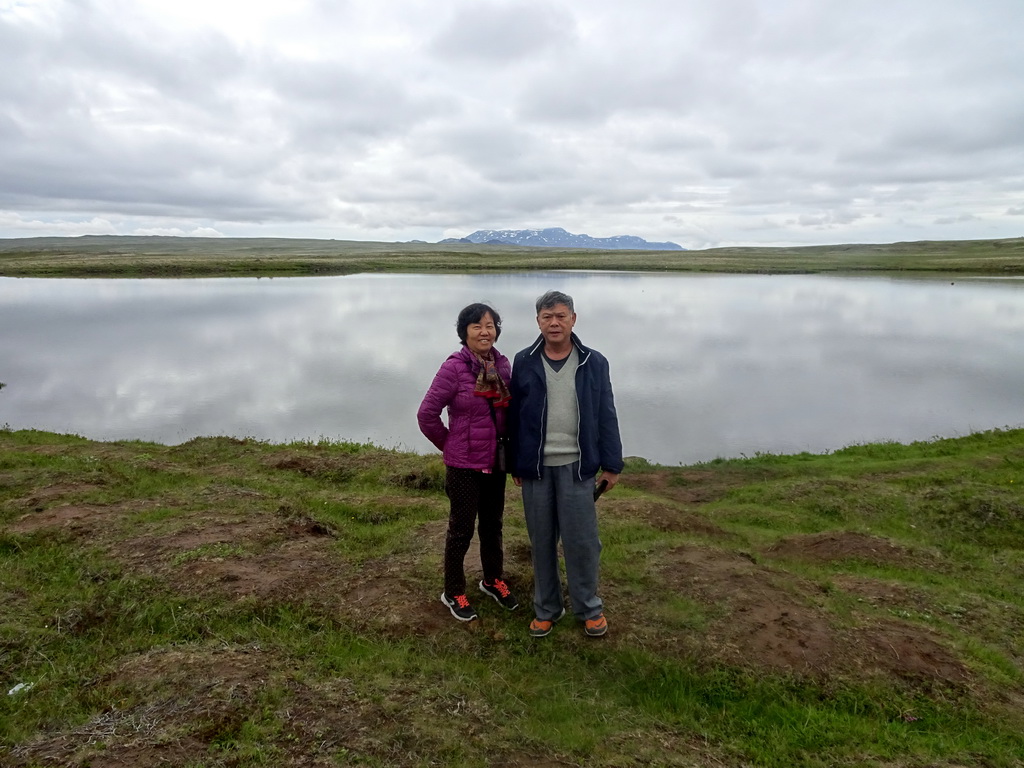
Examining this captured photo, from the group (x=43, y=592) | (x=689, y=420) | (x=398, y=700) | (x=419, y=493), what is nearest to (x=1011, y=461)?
(x=689, y=420)

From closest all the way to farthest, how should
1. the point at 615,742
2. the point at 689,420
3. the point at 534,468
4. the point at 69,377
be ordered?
the point at 615,742 → the point at 534,468 → the point at 689,420 → the point at 69,377

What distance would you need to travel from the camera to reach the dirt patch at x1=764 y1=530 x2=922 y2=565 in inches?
307

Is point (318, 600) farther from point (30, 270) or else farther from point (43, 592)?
point (30, 270)

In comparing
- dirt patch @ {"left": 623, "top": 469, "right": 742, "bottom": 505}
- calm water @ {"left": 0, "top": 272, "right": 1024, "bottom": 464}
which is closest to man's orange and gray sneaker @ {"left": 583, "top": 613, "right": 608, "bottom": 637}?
dirt patch @ {"left": 623, "top": 469, "right": 742, "bottom": 505}

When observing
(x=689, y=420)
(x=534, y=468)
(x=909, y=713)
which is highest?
(x=534, y=468)

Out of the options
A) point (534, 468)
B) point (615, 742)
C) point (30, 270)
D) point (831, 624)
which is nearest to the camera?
point (615, 742)

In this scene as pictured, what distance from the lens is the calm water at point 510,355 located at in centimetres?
1725

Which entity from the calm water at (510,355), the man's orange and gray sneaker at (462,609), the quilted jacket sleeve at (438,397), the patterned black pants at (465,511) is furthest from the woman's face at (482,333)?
the calm water at (510,355)

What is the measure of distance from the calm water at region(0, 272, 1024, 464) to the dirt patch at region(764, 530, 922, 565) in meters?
6.76

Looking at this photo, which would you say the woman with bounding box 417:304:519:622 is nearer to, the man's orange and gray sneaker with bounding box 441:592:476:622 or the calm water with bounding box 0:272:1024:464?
the man's orange and gray sneaker with bounding box 441:592:476:622

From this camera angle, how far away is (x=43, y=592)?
5.77 meters

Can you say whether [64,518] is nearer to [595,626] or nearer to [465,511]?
[465,511]

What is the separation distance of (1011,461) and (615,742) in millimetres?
Result: 12092

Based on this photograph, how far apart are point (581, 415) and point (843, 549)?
5.10m
